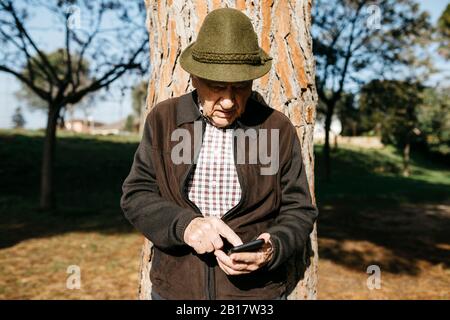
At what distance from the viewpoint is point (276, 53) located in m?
2.44

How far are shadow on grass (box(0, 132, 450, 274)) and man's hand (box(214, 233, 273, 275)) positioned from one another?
19.0 ft

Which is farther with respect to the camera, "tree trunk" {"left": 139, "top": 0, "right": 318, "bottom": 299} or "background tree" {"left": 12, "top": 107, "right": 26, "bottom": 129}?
"background tree" {"left": 12, "top": 107, "right": 26, "bottom": 129}

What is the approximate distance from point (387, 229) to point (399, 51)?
12.9 meters

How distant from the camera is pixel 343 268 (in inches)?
277

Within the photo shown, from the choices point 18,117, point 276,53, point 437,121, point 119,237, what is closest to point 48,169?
point 119,237

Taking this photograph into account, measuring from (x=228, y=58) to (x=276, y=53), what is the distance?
27.6 inches

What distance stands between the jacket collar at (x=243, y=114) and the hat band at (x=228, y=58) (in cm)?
26

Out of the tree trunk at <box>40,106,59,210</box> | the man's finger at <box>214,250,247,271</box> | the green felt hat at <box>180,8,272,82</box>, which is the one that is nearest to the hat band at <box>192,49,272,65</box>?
the green felt hat at <box>180,8,272,82</box>

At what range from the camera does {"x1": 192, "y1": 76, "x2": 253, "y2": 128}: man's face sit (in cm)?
189

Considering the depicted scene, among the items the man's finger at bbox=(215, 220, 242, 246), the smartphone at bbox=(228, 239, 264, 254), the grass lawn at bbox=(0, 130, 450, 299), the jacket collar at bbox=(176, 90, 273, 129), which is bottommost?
the grass lawn at bbox=(0, 130, 450, 299)

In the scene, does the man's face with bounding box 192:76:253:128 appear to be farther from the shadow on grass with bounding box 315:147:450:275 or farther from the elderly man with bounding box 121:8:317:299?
the shadow on grass with bounding box 315:147:450:275

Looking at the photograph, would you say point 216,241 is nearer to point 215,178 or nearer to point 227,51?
point 215,178
